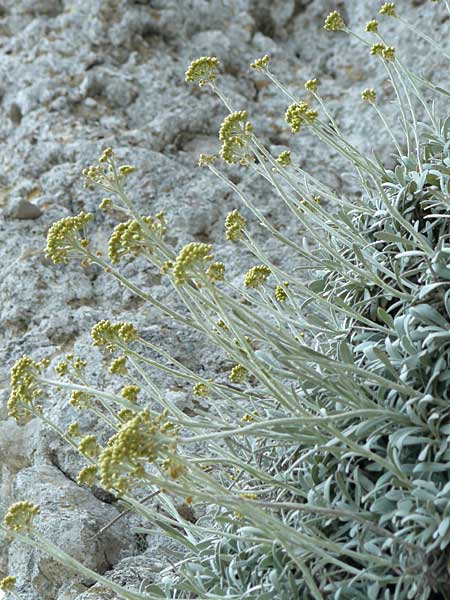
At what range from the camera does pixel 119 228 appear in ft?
3.71

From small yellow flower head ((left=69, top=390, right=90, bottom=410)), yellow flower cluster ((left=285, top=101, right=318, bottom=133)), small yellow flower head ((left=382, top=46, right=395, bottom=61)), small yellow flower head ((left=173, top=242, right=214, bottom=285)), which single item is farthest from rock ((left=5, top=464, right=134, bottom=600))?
small yellow flower head ((left=382, top=46, right=395, bottom=61))

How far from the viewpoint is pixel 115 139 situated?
2.20 m

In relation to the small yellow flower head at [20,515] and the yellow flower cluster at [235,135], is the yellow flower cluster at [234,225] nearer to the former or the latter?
the yellow flower cluster at [235,135]

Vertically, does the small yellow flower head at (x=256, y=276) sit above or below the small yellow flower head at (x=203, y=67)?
below

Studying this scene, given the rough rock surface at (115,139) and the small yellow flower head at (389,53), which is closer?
the small yellow flower head at (389,53)

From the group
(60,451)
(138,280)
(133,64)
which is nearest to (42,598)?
(60,451)

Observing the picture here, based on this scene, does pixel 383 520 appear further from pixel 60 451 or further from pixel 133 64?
pixel 133 64

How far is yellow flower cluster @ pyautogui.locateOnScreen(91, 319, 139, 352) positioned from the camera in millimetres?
1188

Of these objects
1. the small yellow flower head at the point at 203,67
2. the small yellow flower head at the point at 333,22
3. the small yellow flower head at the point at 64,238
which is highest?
the small yellow flower head at the point at 333,22

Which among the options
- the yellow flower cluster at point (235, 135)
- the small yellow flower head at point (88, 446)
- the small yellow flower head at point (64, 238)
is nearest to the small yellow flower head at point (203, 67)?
the yellow flower cluster at point (235, 135)

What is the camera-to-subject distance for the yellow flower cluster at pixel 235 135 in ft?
4.03

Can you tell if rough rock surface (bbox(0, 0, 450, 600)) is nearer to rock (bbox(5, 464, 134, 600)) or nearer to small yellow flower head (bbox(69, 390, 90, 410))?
rock (bbox(5, 464, 134, 600))

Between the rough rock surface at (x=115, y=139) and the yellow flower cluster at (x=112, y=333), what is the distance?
37 centimetres

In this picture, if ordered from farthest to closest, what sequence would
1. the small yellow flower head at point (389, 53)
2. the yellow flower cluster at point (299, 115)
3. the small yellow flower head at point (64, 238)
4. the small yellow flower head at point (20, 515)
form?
the small yellow flower head at point (389, 53) → the yellow flower cluster at point (299, 115) → the small yellow flower head at point (64, 238) → the small yellow flower head at point (20, 515)
